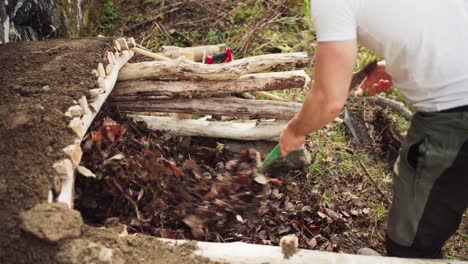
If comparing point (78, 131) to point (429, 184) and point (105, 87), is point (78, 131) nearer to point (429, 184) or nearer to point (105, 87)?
point (105, 87)

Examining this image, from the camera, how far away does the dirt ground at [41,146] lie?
201 centimetres

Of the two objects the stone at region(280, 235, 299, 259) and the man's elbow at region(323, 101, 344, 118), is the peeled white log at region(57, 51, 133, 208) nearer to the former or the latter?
the stone at region(280, 235, 299, 259)

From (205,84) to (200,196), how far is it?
0.93m

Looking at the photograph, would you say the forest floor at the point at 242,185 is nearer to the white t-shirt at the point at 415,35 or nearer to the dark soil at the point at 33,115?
the dark soil at the point at 33,115

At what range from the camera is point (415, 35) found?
2113mm

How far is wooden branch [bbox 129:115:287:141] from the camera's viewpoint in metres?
3.81

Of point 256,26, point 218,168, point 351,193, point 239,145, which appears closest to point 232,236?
point 218,168

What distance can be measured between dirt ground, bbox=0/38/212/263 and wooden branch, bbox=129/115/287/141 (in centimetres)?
84

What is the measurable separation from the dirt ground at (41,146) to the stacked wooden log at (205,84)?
40cm

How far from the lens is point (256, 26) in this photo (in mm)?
5883

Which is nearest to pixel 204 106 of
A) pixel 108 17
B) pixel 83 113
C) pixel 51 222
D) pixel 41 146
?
pixel 83 113

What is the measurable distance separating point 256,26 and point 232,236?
347cm

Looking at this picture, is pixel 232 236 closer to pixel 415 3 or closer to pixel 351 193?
pixel 351 193

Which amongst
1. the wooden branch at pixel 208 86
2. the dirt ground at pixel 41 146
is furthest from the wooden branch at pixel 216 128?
the dirt ground at pixel 41 146
